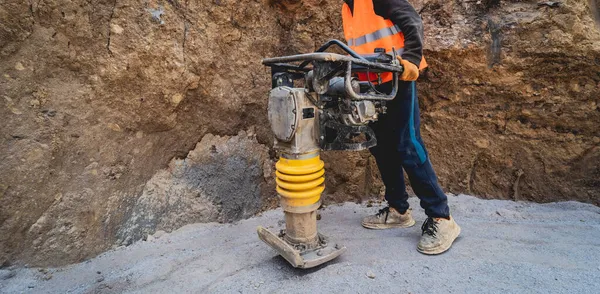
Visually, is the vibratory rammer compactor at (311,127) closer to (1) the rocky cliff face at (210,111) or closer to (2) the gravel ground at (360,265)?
(2) the gravel ground at (360,265)

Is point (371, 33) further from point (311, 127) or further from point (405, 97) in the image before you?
point (311, 127)

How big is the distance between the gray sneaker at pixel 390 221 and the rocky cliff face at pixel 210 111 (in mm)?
570

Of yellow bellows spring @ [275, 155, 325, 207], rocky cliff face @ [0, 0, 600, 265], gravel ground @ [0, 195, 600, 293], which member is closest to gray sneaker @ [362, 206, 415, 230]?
gravel ground @ [0, 195, 600, 293]

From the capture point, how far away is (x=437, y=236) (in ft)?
6.12

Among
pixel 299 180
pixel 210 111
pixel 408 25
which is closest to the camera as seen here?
pixel 299 180

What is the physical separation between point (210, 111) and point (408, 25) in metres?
1.41

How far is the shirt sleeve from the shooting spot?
1790 millimetres

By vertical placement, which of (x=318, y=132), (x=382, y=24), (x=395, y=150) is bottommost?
(x=395, y=150)

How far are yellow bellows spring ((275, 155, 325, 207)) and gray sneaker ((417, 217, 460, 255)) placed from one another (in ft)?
2.35

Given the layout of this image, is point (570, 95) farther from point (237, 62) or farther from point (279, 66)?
point (237, 62)

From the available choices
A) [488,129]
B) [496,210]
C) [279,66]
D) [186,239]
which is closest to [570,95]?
[488,129]

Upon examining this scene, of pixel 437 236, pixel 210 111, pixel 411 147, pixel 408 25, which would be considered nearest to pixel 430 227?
pixel 437 236

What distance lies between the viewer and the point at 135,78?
198 cm

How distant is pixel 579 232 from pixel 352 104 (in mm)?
1714
